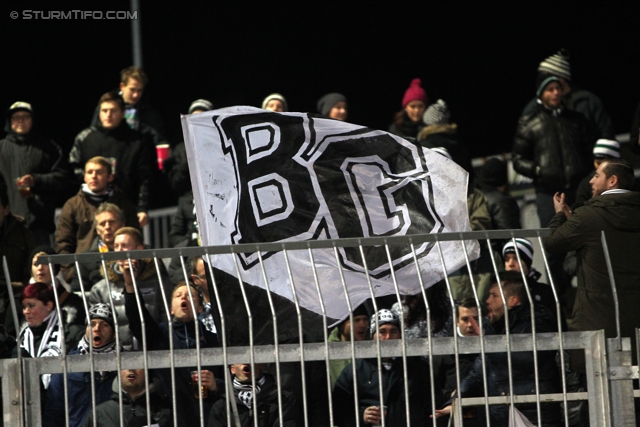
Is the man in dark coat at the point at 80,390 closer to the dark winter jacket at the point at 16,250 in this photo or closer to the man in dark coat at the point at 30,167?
the dark winter jacket at the point at 16,250

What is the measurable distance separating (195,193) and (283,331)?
98 cm

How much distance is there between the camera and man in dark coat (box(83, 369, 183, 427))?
750 centimetres

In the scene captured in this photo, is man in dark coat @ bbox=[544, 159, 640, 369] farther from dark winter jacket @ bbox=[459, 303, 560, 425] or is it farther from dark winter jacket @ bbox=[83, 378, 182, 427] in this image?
dark winter jacket @ bbox=[83, 378, 182, 427]

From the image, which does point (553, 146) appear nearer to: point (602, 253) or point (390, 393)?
point (602, 253)

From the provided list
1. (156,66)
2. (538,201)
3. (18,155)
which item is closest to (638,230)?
(538,201)

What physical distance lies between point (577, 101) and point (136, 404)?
23.0 ft

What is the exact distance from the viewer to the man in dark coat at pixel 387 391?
8031 mm

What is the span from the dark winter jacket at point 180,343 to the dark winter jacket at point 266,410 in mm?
115

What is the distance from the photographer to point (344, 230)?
6.92 metres

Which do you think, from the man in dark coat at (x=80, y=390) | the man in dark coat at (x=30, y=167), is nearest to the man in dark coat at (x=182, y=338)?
the man in dark coat at (x=80, y=390)

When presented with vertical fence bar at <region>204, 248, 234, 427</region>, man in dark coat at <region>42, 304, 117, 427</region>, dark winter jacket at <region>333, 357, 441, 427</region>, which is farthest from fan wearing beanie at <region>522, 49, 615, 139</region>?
vertical fence bar at <region>204, 248, 234, 427</region>

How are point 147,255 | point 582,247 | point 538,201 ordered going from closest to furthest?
point 147,255
point 582,247
point 538,201

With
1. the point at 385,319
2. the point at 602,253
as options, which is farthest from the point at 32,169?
the point at 602,253

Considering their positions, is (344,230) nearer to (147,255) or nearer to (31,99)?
(147,255)
